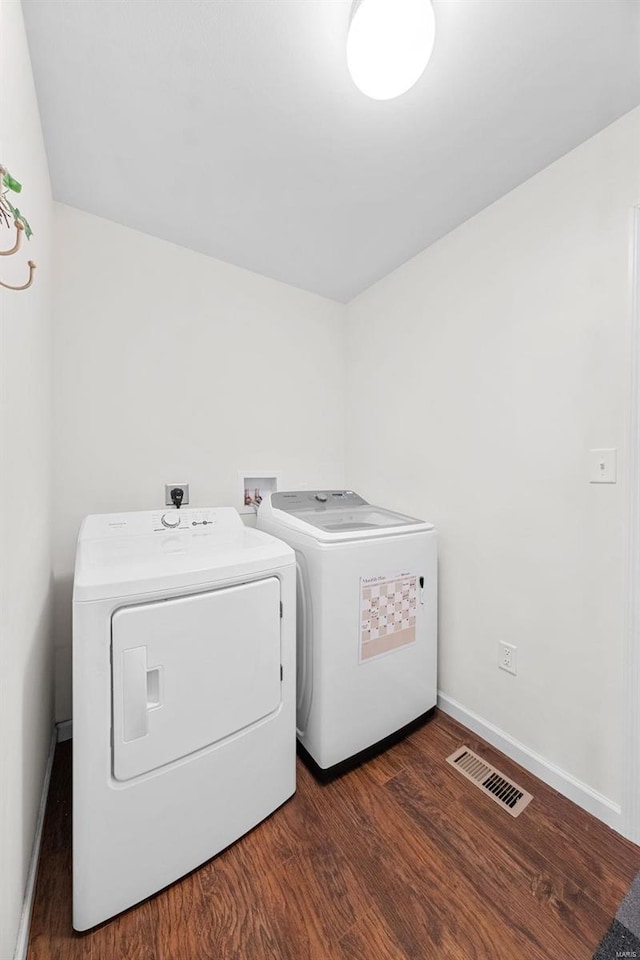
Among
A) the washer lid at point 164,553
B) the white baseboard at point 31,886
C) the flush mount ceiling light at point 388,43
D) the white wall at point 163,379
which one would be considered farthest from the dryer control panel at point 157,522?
the flush mount ceiling light at point 388,43

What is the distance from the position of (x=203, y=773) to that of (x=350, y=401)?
6.93 feet

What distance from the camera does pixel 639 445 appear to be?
1152 millimetres

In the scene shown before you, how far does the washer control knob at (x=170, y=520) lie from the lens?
158cm

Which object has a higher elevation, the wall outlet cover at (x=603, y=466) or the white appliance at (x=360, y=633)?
the wall outlet cover at (x=603, y=466)

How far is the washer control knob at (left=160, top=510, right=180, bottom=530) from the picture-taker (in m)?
1.58

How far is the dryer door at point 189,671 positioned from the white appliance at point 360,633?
0.78 ft

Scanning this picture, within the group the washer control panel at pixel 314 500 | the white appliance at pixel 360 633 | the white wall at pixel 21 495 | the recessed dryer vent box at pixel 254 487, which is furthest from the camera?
the recessed dryer vent box at pixel 254 487

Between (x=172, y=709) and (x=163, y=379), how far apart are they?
148cm

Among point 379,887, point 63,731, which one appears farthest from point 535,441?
point 63,731

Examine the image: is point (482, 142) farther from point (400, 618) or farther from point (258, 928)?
point (258, 928)

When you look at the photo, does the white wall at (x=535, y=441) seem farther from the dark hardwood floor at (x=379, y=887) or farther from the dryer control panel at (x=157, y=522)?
the dryer control panel at (x=157, y=522)

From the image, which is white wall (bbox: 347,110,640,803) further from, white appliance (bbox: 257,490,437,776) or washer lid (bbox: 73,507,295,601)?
washer lid (bbox: 73,507,295,601)

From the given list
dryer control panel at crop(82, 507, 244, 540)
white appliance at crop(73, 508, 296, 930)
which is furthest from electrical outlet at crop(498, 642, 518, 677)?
dryer control panel at crop(82, 507, 244, 540)

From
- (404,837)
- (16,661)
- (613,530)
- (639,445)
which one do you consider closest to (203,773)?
(16,661)
